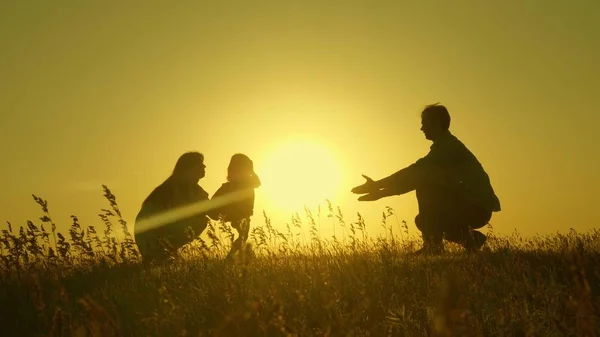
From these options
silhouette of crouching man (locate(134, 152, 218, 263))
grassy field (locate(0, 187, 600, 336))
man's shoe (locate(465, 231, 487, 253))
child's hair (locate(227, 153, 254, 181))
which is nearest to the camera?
grassy field (locate(0, 187, 600, 336))

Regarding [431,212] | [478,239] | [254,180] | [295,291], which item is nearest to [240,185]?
[254,180]

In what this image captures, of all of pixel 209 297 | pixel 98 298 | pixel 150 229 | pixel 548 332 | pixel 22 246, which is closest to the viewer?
pixel 548 332

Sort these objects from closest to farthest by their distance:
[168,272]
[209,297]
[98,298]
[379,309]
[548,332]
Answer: [548,332], [379,309], [209,297], [98,298], [168,272]

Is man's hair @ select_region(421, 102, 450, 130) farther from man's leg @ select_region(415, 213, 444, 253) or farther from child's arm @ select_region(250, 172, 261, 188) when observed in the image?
child's arm @ select_region(250, 172, 261, 188)

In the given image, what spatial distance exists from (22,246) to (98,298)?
1942 millimetres

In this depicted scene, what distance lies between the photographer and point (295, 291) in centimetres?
305

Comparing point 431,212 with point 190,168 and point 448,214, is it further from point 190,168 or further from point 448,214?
point 190,168

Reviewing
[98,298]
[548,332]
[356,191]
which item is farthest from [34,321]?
[356,191]

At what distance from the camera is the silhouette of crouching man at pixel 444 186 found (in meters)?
8.69

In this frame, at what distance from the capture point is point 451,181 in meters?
8.71

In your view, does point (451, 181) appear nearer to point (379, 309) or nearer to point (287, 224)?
point (287, 224)

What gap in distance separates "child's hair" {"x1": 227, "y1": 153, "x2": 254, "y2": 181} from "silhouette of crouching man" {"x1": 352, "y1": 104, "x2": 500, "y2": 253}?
1848 mm

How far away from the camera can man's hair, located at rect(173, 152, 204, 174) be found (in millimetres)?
9242

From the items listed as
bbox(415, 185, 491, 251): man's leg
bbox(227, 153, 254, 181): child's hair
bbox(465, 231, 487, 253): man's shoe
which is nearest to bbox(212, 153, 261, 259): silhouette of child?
bbox(227, 153, 254, 181): child's hair
